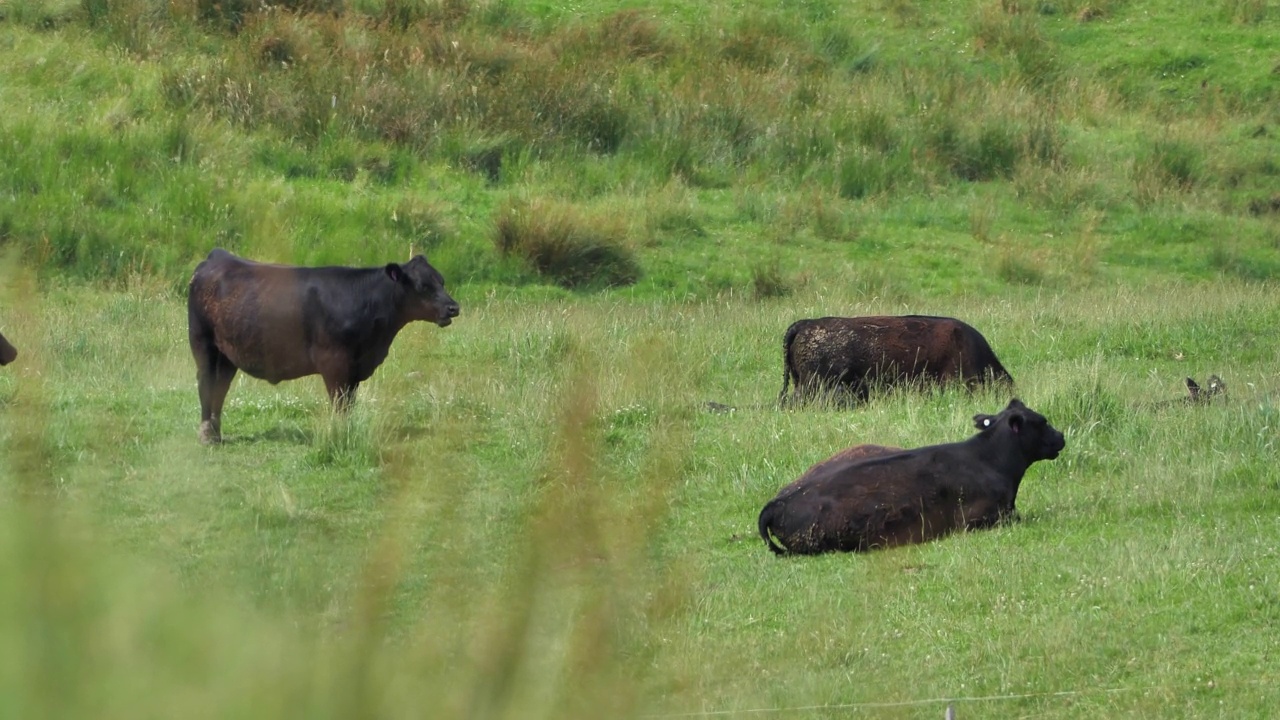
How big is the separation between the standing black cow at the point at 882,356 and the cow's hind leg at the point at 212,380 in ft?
12.9

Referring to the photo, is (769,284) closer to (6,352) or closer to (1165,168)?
(1165,168)

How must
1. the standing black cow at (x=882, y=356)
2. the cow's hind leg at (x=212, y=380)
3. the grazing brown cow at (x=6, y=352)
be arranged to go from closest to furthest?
the grazing brown cow at (x=6, y=352), the cow's hind leg at (x=212, y=380), the standing black cow at (x=882, y=356)

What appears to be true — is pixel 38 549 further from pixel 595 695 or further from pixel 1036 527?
pixel 1036 527

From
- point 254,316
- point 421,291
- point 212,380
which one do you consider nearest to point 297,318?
point 254,316

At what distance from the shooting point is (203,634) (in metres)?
1.61

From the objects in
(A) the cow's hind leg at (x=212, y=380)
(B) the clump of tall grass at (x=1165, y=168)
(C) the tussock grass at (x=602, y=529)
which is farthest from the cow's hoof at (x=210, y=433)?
(B) the clump of tall grass at (x=1165, y=168)

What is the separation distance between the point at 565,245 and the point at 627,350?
253 inches

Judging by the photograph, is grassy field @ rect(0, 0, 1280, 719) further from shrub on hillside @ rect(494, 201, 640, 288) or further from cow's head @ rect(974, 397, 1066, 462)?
cow's head @ rect(974, 397, 1066, 462)

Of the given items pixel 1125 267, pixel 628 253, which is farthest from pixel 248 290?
pixel 1125 267

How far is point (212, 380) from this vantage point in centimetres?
1036

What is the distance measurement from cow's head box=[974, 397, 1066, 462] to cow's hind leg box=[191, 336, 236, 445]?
177 inches

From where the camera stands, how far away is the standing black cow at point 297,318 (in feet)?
33.6

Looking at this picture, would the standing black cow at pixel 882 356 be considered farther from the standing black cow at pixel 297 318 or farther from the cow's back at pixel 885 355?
the standing black cow at pixel 297 318

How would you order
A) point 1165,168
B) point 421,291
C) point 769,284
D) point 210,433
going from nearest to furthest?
point 210,433 < point 421,291 < point 769,284 < point 1165,168
